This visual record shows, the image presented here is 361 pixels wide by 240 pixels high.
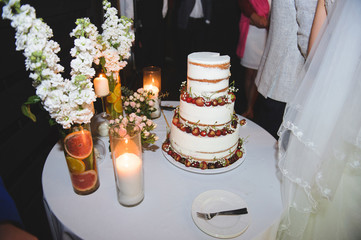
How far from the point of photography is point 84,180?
1256 millimetres

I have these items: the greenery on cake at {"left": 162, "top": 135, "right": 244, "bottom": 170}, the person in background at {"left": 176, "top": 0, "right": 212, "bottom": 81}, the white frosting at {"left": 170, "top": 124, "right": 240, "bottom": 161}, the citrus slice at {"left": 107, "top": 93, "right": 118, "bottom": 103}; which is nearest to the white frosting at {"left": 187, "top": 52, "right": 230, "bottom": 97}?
the white frosting at {"left": 170, "top": 124, "right": 240, "bottom": 161}

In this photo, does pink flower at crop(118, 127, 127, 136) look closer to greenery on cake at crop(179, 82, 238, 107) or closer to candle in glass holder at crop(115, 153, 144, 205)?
candle in glass holder at crop(115, 153, 144, 205)

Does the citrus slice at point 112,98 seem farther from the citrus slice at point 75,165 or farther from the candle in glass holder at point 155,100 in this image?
the citrus slice at point 75,165

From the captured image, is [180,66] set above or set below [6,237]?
below

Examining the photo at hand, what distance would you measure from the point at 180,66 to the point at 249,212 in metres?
5.72

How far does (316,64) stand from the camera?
1244mm

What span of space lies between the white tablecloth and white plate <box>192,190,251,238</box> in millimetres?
31

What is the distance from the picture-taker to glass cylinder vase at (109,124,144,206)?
1.17 metres

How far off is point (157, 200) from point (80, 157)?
1.42 ft

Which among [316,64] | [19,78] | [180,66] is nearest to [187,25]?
[180,66]

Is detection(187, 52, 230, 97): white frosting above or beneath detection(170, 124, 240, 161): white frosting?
above

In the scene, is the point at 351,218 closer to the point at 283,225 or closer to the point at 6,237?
the point at 283,225

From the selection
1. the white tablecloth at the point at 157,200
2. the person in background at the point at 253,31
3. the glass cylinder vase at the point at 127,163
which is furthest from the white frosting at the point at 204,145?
the person in background at the point at 253,31

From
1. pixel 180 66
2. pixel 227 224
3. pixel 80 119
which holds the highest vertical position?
pixel 80 119
